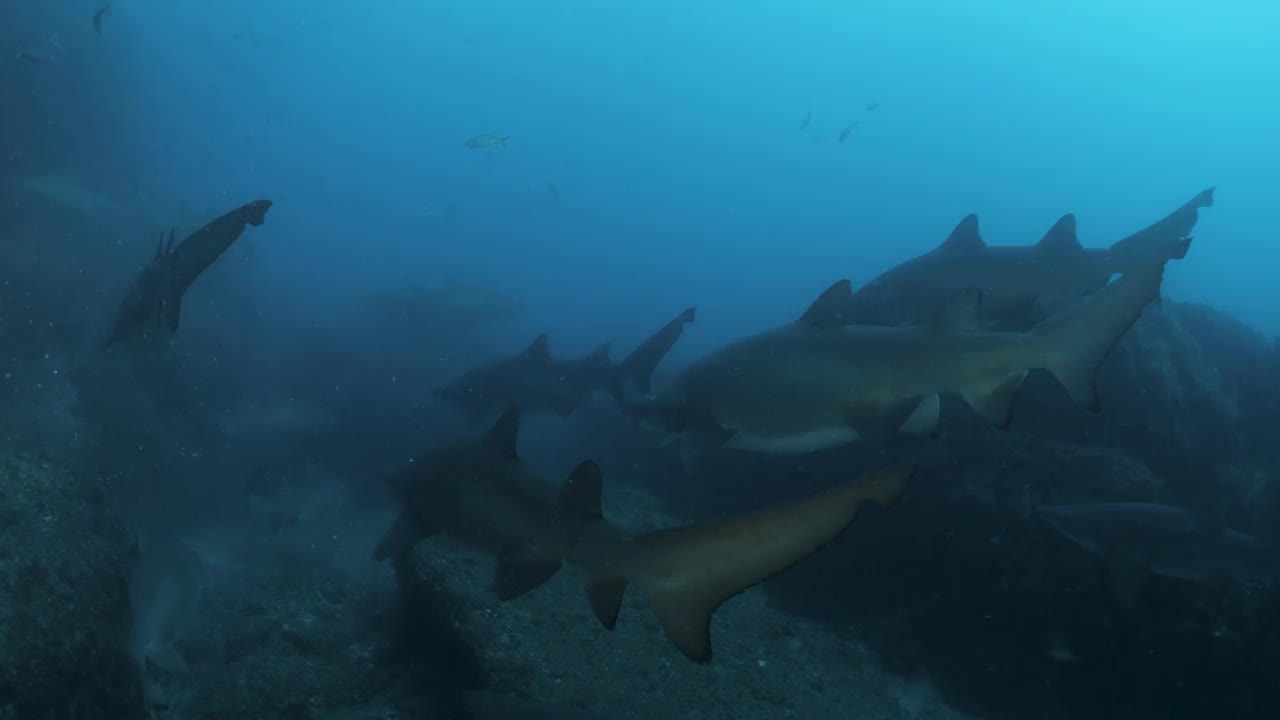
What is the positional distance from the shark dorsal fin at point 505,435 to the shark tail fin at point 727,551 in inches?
58.7

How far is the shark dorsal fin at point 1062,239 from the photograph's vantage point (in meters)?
6.61

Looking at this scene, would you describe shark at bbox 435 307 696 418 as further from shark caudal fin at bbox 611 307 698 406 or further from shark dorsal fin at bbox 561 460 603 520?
shark dorsal fin at bbox 561 460 603 520

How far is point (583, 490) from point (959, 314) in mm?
3045

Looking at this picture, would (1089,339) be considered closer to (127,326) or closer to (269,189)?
(127,326)

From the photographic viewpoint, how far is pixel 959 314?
180 inches

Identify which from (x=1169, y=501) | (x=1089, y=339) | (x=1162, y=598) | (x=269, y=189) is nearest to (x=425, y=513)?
(x=1089, y=339)

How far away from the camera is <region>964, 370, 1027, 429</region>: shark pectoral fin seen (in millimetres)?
4355

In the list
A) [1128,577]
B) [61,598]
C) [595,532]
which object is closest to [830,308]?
[595,532]

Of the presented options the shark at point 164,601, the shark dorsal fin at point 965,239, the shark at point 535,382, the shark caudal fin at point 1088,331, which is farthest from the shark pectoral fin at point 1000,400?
the shark at point 164,601

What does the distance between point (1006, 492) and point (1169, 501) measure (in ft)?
5.40

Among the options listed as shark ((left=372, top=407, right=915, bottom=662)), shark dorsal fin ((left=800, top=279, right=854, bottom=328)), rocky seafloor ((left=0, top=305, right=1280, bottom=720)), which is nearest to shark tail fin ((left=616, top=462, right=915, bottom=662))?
shark ((left=372, top=407, right=915, bottom=662))

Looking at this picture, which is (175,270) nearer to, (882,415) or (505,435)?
(505,435)

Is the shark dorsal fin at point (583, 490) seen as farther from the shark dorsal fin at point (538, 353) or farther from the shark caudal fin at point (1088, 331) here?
the shark dorsal fin at point (538, 353)

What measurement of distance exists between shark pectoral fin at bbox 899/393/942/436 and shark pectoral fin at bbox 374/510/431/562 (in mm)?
3802
